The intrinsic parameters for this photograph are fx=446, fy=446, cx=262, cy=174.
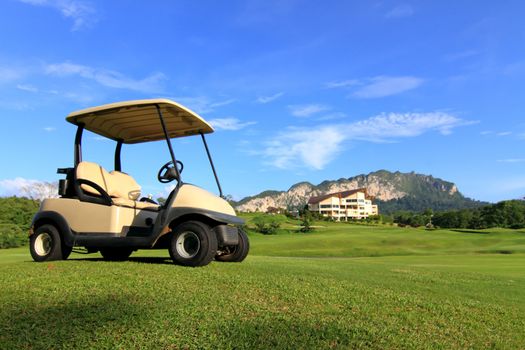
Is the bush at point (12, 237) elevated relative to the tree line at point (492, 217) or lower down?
lower down

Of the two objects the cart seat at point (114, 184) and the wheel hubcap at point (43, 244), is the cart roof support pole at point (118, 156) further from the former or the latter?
the wheel hubcap at point (43, 244)

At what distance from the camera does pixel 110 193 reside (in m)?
7.96

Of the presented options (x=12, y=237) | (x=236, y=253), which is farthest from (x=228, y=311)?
(x=12, y=237)

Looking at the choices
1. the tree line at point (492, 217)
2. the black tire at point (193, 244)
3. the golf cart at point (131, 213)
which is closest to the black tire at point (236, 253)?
the golf cart at point (131, 213)

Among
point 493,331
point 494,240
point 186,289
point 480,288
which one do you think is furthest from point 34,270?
point 494,240

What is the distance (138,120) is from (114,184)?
125 centimetres

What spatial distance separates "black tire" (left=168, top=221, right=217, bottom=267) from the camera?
659cm

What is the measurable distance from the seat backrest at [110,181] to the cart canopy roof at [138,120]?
2.64 feet

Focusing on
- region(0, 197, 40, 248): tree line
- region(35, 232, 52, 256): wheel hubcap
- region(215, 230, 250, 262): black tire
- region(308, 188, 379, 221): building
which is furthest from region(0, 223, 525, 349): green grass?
region(308, 188, 379, 221): building

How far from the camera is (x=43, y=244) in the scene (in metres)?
7.73

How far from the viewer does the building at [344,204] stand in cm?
17475

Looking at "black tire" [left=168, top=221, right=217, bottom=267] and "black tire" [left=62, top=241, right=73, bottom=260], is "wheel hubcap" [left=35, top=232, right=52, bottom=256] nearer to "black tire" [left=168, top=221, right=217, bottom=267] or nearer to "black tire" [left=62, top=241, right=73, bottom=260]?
"black tire" [left=62, top=241, right=73, bottom=260]

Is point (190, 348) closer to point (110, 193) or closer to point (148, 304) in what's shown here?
point (148, 304)

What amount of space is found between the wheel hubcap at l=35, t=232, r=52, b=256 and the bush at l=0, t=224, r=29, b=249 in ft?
110
